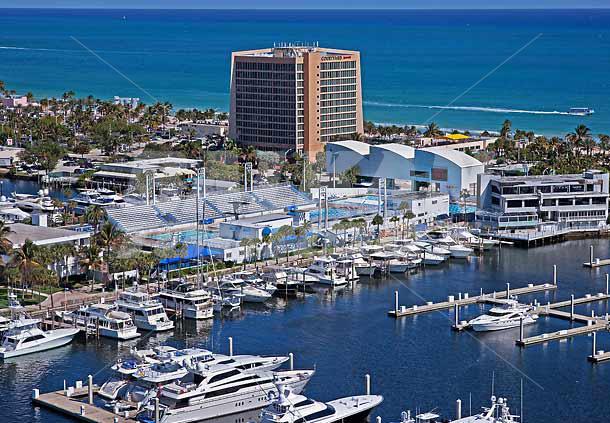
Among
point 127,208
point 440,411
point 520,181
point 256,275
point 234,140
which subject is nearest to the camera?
point 440,411

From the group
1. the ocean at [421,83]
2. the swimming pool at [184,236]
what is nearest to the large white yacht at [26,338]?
the swimming pool at [184,236]

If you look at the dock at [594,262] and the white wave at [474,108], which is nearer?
the dock at [594,262]

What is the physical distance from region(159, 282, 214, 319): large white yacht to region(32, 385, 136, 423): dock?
8153mm

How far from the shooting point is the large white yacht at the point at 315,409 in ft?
96.7

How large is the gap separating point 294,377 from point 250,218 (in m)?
22.7

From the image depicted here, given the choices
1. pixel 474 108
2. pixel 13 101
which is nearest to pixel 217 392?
pixel 13 101

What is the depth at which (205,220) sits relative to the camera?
5469 centimetres

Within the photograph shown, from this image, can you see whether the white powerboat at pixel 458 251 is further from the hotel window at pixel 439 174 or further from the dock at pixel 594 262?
the hotel window at pixel 439 174

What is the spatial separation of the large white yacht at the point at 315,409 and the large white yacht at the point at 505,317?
8746mm

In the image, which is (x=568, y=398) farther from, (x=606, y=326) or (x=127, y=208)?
(x=127, y=208)

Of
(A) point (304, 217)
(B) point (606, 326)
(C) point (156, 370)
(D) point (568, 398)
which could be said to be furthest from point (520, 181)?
(C) point (156, 370)

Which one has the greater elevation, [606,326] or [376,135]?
[376,135]

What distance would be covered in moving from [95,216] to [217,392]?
19.9m

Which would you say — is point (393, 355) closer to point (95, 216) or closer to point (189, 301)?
point (189, 301)
